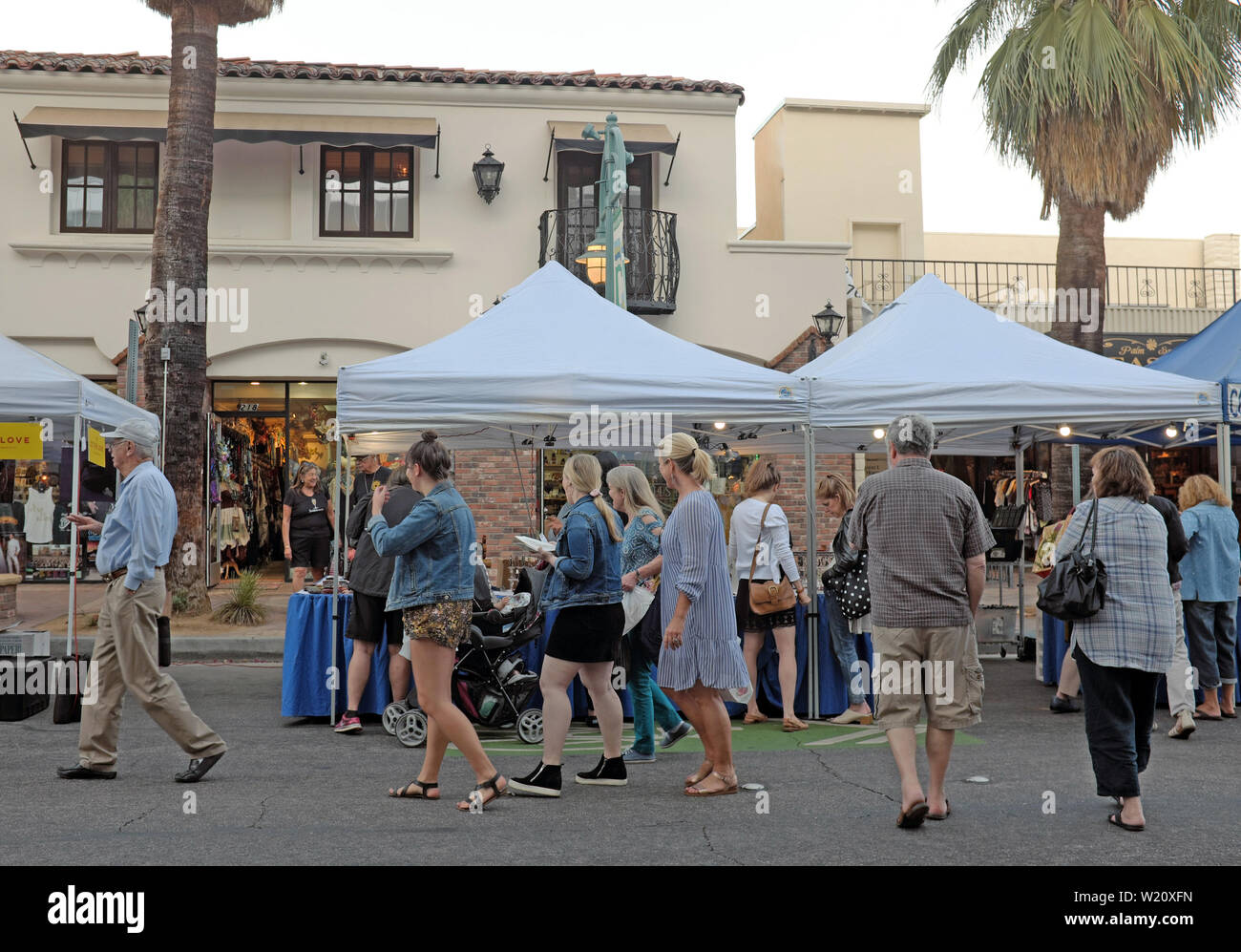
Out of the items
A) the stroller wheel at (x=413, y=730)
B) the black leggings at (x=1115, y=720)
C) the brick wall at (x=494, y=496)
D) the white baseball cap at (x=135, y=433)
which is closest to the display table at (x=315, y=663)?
the stroller wheel at (x=413, y=730)

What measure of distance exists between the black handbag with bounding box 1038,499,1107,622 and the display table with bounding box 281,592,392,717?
4.67 metres

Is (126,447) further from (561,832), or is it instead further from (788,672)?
(788,672)

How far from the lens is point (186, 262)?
13617mm

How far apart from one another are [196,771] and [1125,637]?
4844mm

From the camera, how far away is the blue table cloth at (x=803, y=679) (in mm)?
8594

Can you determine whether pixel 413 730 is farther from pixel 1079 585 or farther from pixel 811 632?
pixel 1079 585

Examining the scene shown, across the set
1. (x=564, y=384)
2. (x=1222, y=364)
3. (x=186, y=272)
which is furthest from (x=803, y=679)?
(x=186, y=272)

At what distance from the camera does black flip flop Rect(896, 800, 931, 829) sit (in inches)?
210

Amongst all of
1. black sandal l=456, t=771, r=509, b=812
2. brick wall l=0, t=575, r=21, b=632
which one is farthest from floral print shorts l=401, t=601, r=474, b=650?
brick wall l=0, t=575, r=21, b=632

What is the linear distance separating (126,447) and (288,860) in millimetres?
2840

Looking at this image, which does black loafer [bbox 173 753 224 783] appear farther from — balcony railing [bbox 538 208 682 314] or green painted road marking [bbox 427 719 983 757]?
balcony railing [bbox 538 208 682 314]

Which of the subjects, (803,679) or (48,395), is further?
(803,679)

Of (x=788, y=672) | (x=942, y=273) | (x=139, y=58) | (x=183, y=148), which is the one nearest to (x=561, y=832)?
(x=788, y=672)

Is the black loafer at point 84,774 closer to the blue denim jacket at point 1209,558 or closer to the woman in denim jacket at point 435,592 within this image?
the woman in denim jacket at point 435,592
